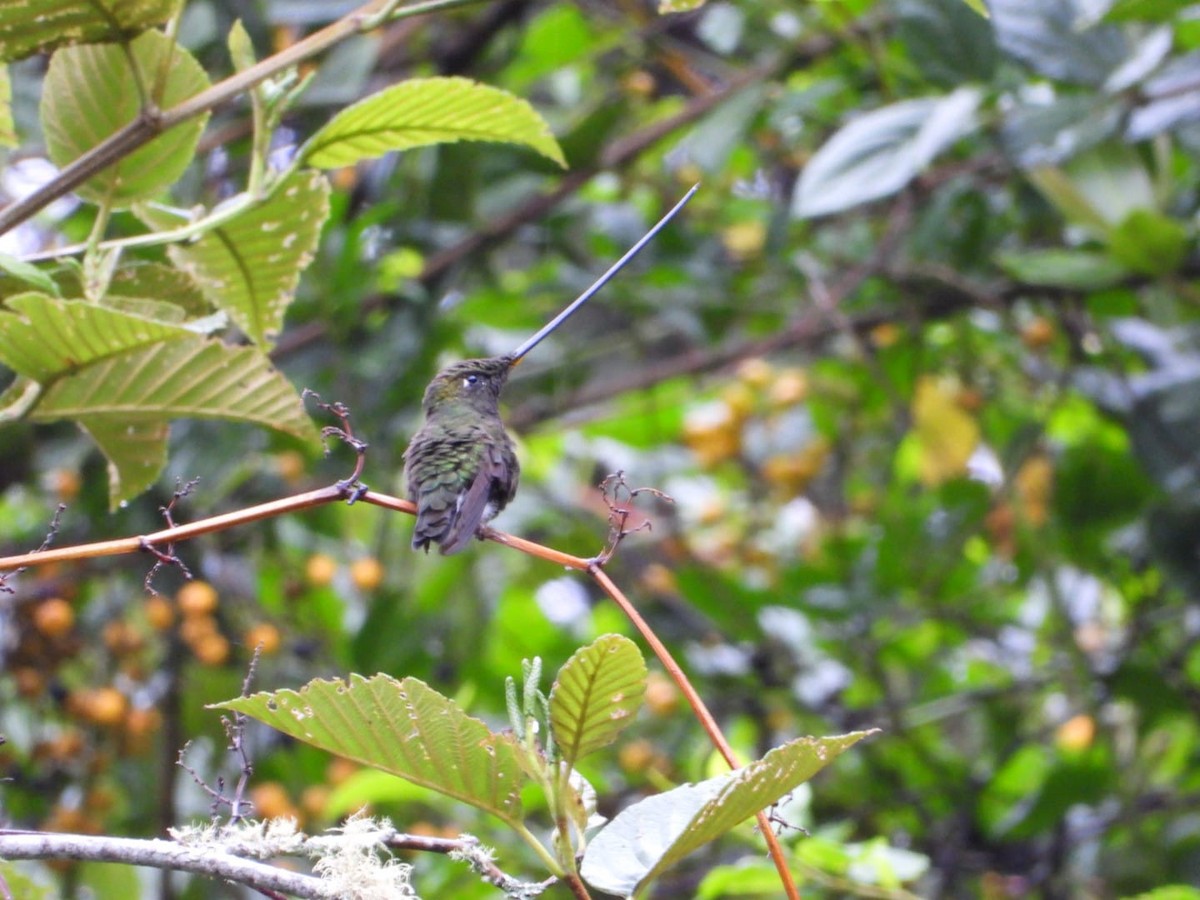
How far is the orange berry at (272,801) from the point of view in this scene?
2.81 meters

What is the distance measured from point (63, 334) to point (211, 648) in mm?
1811

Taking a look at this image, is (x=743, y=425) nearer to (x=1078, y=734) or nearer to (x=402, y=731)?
(x=1078, y=734)

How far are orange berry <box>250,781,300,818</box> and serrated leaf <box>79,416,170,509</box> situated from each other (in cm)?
155

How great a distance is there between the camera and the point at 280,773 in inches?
119

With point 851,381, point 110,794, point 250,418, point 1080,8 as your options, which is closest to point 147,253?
point 250,418

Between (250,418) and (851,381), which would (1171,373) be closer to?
(851,381)

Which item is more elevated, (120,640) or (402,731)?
(402,731)

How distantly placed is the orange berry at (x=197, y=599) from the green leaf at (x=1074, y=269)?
5.64 ft

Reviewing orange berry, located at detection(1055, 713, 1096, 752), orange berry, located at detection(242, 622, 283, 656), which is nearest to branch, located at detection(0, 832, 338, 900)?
orange berry, located at detection(242, 622, 283, 656)

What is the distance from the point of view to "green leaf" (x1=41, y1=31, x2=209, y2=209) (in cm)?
123

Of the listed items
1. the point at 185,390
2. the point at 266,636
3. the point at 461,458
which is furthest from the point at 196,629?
the point at 185,390

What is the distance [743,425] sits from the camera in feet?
13.6

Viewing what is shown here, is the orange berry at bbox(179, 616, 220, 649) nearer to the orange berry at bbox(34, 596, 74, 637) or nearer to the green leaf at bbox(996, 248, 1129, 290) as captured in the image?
the orange berry at bbox(34, 596, 74, 637)

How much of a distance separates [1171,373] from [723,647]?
1.36 meters
